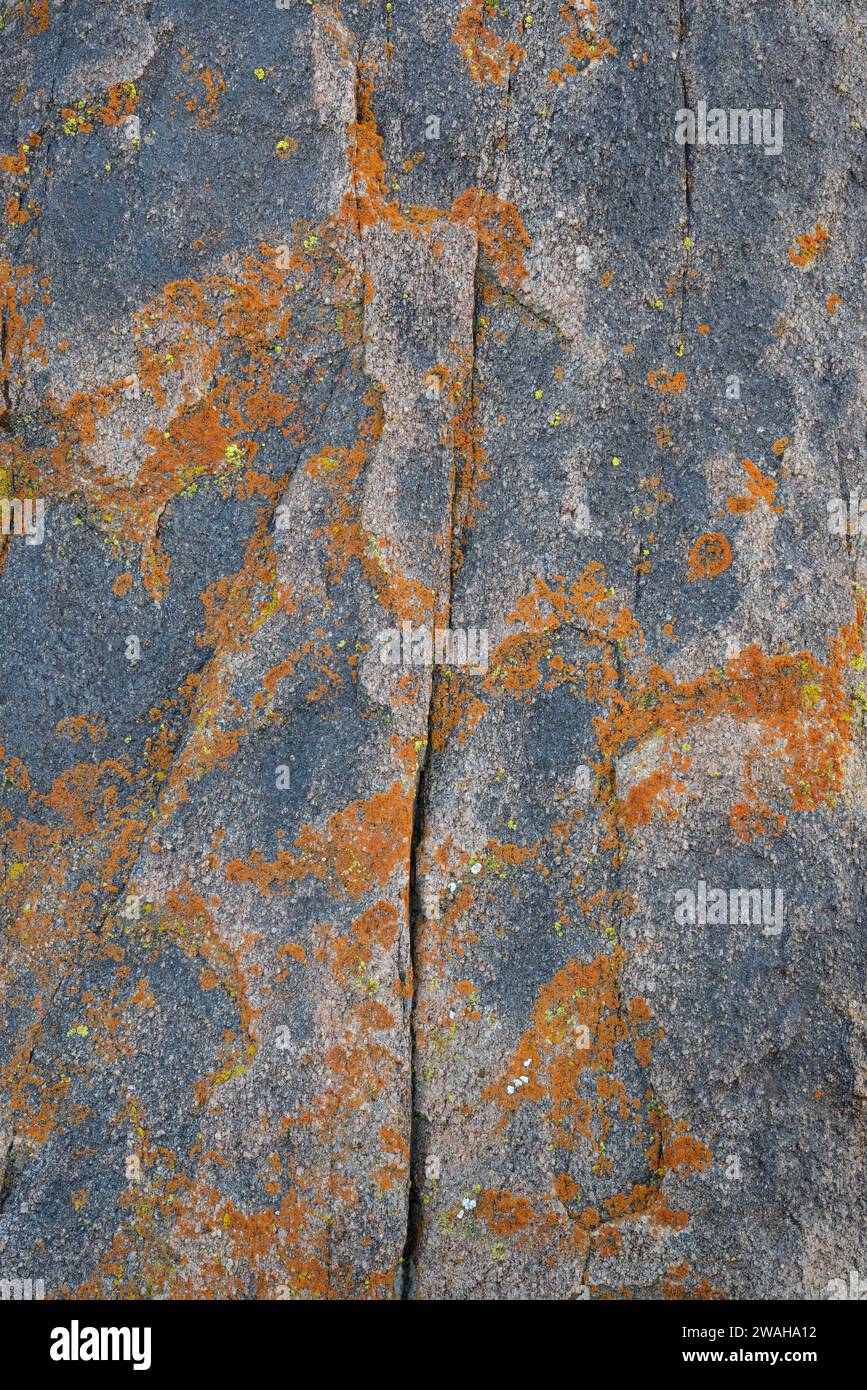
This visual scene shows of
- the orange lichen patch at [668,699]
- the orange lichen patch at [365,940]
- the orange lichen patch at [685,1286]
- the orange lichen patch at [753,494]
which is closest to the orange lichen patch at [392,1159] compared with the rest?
the orange lichen patch at [365,940]

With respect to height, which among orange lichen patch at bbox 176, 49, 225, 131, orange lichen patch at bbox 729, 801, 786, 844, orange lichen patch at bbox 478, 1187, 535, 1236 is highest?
orange lichen patch at bbox 176, 49, 225, 131

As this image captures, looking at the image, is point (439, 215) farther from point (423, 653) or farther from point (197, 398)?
point (423, 653)

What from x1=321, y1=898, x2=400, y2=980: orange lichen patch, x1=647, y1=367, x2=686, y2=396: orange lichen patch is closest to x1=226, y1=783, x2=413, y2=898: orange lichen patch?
x1=321, y1=898, x2=400, y2=980: orange lichen patch

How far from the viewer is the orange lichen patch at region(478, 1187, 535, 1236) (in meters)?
5.26

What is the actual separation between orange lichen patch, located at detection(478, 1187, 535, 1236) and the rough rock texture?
22 mm

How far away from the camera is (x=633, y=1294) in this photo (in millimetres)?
5250

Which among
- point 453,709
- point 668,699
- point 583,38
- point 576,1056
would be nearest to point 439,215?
point 583,38

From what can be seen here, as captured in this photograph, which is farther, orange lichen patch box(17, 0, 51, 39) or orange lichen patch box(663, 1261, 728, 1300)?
orange lichen patch box(17, 0, 51, 39)

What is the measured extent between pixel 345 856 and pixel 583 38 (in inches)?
173

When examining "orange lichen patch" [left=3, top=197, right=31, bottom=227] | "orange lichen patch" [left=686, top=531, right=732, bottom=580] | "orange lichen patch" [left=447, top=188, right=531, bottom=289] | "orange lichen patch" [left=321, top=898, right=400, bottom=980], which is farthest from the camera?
"orange lichen patch" [left=3, top=197, right=31, bottom=227]

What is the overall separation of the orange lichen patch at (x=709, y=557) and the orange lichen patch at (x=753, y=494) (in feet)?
0.53

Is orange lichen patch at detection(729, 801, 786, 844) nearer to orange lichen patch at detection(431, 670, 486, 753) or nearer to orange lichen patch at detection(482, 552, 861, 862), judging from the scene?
orange lichen patch at detection(482, 552, 861, 862)

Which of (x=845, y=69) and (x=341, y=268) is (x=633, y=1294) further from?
(x=845, y=69)

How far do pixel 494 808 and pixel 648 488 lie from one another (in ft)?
6.05
